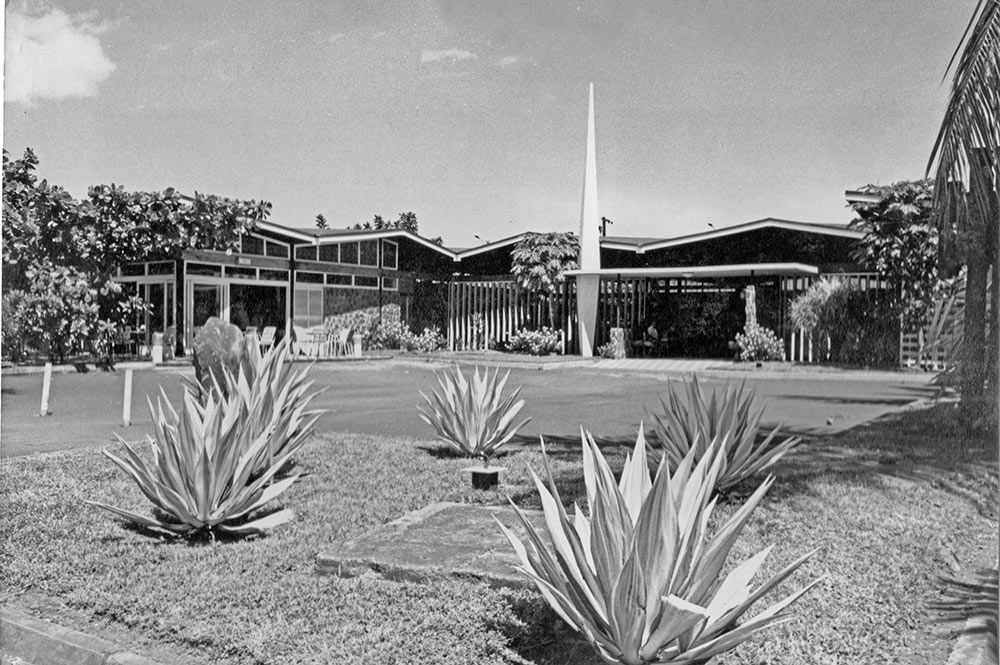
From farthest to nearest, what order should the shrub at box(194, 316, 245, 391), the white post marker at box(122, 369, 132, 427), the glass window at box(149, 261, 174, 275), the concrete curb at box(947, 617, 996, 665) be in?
the white post marker at box(122, 369, 132, 427) → the shrub at box(194, 316, 245, 391) → the glass window at box(149, 261, 174, 275) → the concrete curb at box(947, 617, 996, 665)

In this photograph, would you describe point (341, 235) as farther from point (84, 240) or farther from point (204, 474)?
point (84, 240)

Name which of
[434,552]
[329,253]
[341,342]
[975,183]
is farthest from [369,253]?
[975,183]

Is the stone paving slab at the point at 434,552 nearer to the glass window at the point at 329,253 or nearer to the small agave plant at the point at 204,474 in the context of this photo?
the small agave plant at the point at 204,474

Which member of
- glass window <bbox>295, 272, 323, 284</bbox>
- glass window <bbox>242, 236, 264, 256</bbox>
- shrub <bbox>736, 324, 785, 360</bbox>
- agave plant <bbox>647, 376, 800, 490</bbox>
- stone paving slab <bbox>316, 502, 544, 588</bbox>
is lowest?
stone paving slab <bbox>316, 502, 544, 588</bbox>

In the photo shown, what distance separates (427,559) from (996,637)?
221 cm

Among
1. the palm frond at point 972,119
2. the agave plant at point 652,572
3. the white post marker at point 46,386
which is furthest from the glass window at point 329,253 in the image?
the palm frond at point 972,119

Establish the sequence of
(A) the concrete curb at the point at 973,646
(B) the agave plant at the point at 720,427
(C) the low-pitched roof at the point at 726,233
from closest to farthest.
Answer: (A) the concrete curb at the point at 973,646
(C) the low-pitched roof at the point at 726,233
(B) the agave plant at the point at 720,427

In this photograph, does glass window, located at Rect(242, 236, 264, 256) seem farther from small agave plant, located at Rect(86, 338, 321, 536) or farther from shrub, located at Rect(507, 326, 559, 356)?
shrub, located at Rect(507, 326, 559, 356)

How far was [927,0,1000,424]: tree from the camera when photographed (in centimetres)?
354

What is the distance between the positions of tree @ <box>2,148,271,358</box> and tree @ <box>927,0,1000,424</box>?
3660 millimetres

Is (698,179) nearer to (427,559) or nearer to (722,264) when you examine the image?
(722,264)

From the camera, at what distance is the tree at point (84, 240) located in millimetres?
A: 5227

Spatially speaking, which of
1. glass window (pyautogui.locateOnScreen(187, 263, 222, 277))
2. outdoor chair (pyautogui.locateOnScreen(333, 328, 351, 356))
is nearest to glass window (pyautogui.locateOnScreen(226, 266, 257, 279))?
glass window (pyautogui.locateOnScreen(187, 263, 222, 277))

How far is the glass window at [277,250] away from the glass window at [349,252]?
34cm
